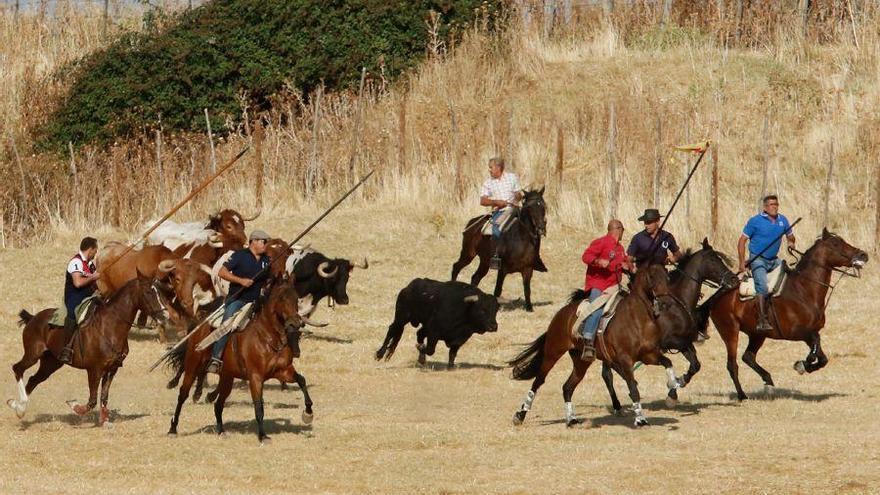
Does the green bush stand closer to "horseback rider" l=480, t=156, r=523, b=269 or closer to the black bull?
"horseback rider" l=480, t=156, r=523, b=269

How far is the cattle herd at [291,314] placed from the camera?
54.5 ft

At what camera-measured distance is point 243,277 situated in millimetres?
16969

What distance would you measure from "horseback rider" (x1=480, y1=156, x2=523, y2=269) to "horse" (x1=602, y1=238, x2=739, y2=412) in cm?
738

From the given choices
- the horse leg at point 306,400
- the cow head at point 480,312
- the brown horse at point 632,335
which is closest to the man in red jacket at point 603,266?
the brown horse at point 632,335

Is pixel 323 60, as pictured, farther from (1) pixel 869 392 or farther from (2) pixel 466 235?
(1) pixel 869 392

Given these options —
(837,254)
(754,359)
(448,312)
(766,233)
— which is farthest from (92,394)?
(837,254)

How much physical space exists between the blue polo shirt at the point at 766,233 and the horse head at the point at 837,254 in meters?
0.47

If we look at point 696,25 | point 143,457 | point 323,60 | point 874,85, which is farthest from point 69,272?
point 696,25

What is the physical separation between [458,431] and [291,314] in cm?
250

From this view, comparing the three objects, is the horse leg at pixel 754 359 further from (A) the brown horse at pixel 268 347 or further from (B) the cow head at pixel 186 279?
(B) the cow head at pixel 186 279

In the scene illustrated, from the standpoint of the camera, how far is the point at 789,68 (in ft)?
124

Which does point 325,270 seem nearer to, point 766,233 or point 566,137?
point 766,233

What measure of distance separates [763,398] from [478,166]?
15332 millimetres

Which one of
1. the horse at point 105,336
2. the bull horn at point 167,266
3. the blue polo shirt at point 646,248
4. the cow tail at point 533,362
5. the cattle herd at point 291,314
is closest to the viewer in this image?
the cattle herd at point 291,314
